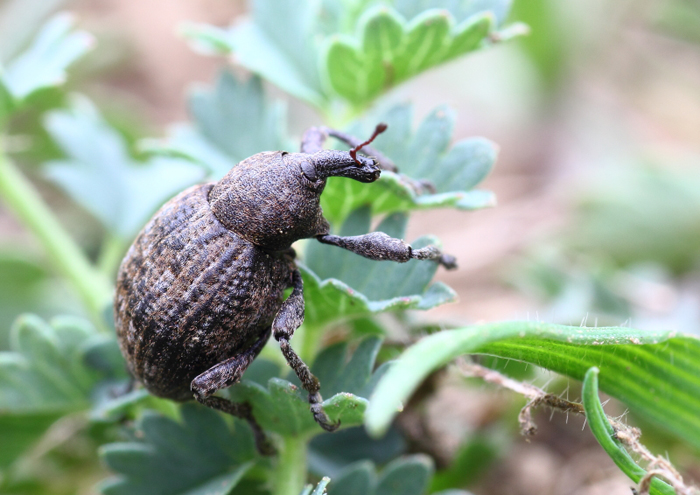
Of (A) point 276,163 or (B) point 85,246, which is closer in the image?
(A) point 276,163

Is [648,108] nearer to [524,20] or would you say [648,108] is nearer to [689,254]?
[524,20]

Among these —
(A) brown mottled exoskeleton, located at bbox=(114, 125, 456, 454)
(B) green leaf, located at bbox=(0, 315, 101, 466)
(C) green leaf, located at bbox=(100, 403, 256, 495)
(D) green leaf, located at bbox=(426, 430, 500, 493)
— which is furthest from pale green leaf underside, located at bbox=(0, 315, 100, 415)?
(D) green leaf, located at bbox=(426, 430, 500, 493)

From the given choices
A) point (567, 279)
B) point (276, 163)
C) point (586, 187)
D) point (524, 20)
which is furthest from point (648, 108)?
point (276, 163)

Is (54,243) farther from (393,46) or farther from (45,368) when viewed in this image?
(393,46)

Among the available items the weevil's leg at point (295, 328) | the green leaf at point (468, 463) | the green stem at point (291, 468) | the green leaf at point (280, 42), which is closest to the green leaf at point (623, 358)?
the weevil's leg at point (295, 328)

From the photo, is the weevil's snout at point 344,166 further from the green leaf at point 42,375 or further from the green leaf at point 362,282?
the green leaf at point 42,375

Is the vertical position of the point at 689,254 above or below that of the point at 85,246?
below

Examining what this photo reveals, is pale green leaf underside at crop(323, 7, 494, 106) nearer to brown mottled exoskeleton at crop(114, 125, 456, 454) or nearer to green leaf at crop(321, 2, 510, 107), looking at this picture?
green leaf at crop(321, 2, 510, 107)
